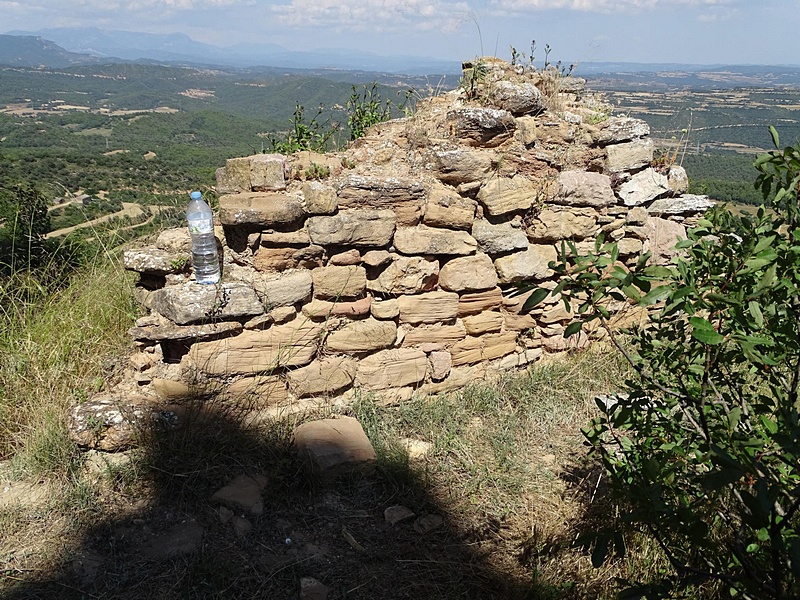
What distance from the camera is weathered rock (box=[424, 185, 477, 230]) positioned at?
12.8ft

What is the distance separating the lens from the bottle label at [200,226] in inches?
130

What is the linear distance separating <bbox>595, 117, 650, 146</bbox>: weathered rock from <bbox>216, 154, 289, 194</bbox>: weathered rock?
2.42 metres

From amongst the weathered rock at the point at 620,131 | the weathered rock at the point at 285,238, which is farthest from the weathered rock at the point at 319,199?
the weathered rock at the point at 620,131

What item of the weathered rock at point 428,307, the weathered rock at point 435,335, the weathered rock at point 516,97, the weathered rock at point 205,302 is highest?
the weathered rock at point 516,97

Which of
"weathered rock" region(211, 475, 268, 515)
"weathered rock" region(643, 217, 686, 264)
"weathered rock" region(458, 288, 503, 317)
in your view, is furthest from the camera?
"weathered rock" region(643, 217, 686, 264)

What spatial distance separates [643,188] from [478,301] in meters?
1.61

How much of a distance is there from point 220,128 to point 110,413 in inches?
2129

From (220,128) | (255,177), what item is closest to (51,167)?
(255,177)

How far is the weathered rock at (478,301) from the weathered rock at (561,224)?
1.71ft

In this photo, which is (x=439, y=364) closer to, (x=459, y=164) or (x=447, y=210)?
(x=447, y=210)

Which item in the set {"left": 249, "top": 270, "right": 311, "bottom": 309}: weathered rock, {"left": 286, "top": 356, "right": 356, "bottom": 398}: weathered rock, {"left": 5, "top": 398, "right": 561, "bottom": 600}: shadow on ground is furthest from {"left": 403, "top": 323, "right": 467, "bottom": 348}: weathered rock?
{"left": 5, "top": 398, "right": 561, "bottom": 600}: shadow on ground

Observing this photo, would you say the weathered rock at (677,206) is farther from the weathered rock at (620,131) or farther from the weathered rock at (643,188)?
the weathered rock at (620,131)

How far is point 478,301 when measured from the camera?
4121mm

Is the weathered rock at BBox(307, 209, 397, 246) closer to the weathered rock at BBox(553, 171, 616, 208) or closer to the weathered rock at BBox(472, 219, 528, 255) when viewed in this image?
the weathered rock at BBox(472, 219, 528, 255)
